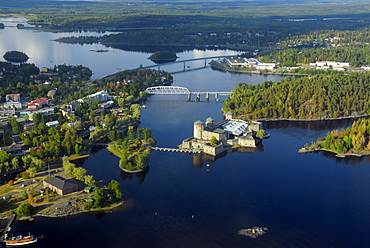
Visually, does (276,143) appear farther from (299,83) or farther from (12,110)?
(12,110)

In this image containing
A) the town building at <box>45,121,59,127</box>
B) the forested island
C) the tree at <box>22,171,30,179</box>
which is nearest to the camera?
the tree at <box>22,171,30,179</box>

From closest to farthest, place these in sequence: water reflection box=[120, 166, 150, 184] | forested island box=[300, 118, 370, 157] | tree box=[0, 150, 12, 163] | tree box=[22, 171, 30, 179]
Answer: tree box=[22, 171, 30, 179]
water reflection box=[120, 166, 150, 184]
tree box=[0, 150, 12, 163]
forested island box=[300, 118, 370, 157]

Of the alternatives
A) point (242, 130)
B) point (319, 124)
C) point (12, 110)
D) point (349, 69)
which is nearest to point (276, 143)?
point (242, 130)

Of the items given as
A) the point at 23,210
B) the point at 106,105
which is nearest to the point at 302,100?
the point at 106,105

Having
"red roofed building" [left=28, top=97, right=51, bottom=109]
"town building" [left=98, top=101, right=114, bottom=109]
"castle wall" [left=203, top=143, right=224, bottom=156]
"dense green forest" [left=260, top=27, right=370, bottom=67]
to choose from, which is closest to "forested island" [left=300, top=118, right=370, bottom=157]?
"castle wall" [left=203, top=143, right=224, bottom=156]

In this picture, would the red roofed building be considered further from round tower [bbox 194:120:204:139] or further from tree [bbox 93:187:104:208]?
tree [bbox 93:187:104:208]

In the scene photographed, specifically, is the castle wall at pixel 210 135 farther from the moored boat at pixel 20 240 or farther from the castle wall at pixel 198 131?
the moored boat at pixel 20 240

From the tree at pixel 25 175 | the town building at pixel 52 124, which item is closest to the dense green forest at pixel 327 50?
the town building at pixel 52 124

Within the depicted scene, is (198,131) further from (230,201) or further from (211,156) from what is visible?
(230,201)
